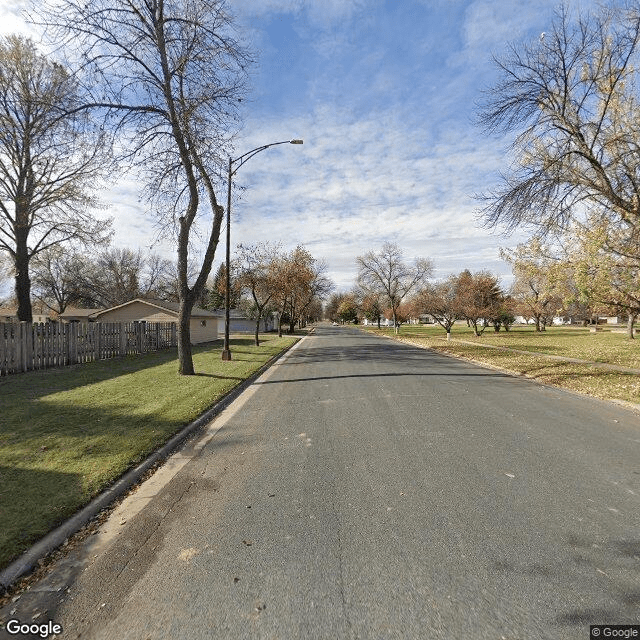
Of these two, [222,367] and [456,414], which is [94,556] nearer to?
[456,414]

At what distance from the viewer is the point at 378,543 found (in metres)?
3.03

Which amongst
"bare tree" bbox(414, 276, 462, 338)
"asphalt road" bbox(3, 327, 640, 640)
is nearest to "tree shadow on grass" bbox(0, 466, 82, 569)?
"asphalt road" bbox(3, 327, 640, 640)

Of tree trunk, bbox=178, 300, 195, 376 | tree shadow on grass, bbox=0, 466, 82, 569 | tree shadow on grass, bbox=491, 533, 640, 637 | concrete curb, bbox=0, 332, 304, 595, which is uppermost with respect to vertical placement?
tree trunk, bbox=178, 300, 195, 376

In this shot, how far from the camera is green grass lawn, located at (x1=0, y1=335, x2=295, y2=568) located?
353 centimetres

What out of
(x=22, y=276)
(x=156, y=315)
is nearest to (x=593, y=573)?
(x=22, y=276)

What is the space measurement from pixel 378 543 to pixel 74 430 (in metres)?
5.13

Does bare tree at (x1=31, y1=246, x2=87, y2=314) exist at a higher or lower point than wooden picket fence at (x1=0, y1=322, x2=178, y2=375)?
higher

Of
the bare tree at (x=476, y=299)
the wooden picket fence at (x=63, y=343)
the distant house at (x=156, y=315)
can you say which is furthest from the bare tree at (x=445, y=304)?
the wooden picket fence at (x=63, y=343)

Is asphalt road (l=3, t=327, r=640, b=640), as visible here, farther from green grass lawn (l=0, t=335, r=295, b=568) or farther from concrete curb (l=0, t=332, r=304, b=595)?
green grass lawn (l=0, t=335, r=295, b=568)

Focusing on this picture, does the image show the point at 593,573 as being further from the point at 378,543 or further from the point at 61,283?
the point at 61,283

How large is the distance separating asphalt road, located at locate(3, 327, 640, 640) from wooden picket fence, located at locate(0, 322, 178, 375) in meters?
9.95

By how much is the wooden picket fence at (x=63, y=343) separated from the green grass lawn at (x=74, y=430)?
0.76m

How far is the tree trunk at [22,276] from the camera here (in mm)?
23375

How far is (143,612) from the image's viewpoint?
7.75ft
